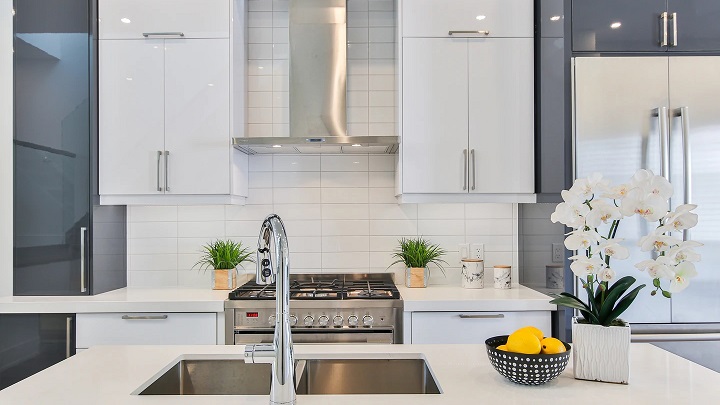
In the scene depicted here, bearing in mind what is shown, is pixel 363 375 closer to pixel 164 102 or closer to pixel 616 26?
pixel 164 102

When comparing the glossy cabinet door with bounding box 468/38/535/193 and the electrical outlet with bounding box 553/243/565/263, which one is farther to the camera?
the glossy cabinet door with bounding box 468/38/535/193

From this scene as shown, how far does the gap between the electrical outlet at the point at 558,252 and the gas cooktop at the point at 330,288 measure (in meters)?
0.81

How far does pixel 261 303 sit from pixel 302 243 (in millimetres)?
696

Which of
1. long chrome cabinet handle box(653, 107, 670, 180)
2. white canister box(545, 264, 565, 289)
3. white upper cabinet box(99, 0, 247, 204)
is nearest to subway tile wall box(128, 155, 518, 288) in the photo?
white upper cabinet box(99, 0, 247, 204)

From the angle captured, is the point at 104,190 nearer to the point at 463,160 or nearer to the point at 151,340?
the point at 151,340

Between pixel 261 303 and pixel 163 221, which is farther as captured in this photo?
pixel 163 221

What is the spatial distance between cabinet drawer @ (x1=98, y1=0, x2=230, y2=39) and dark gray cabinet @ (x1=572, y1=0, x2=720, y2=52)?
186 centimetres

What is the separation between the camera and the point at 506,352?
54.9 inches

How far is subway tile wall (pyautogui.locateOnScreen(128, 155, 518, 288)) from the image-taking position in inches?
132

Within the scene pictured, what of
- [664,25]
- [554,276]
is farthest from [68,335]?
[664,25]

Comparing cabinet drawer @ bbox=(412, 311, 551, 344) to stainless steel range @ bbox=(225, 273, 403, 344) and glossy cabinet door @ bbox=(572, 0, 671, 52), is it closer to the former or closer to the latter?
stainless steel range @ bbox=(225, 273, 403, 344)


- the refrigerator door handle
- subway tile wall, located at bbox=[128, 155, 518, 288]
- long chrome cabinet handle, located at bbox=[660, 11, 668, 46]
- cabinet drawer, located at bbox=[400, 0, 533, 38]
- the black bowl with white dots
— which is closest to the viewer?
the black bowl with white dots

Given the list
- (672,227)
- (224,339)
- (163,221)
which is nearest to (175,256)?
(163,221)

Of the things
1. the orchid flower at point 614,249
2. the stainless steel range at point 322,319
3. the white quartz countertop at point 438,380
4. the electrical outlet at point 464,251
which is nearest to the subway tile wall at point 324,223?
the electrical outlet at point 464,251
